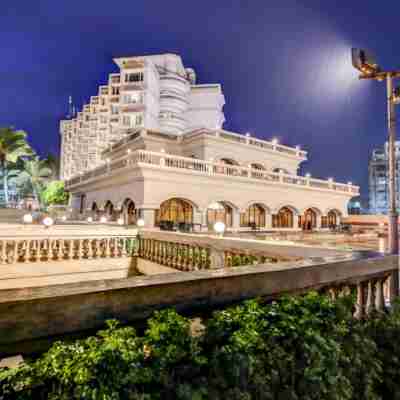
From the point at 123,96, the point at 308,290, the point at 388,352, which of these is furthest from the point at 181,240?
the point at 123,96

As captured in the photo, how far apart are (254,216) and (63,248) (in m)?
15.7

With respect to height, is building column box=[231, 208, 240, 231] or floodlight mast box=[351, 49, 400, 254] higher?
floodlight mast box=[351, 49, 400, 254]

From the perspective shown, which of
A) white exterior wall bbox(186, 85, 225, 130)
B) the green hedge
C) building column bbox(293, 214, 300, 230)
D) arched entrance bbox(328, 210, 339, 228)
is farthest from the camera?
white exterior wall bbox(186, 85, 225, 130)

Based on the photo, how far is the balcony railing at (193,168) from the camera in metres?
14.8

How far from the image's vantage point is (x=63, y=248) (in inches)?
286

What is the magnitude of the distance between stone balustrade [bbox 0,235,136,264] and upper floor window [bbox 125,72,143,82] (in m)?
46.2

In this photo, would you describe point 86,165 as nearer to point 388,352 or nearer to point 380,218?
point 380,218

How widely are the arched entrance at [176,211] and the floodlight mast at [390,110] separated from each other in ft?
42.7

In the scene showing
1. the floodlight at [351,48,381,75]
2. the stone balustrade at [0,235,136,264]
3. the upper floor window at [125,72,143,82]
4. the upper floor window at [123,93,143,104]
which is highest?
the upper floor window at [125,72,143,82]

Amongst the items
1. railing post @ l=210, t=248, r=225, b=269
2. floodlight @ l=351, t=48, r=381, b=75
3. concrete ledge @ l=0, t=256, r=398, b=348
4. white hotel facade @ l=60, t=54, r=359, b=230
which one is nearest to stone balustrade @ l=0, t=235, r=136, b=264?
railing post @ l=210, t=248, r=225, b=269

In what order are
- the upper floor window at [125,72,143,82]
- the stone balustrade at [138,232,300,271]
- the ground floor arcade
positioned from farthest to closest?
the upper floor window at [125,72,143,82] < the ground floor arcade < the stone balustrade at [138,232,300,271]

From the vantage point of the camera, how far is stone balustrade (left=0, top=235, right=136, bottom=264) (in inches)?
262

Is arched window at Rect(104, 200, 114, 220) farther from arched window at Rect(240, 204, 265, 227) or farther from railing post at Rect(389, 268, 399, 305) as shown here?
railing post at Rect(389, 268, 399, 305)

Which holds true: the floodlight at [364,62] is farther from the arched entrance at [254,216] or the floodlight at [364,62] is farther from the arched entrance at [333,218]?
the arched entrance at [333,218]
